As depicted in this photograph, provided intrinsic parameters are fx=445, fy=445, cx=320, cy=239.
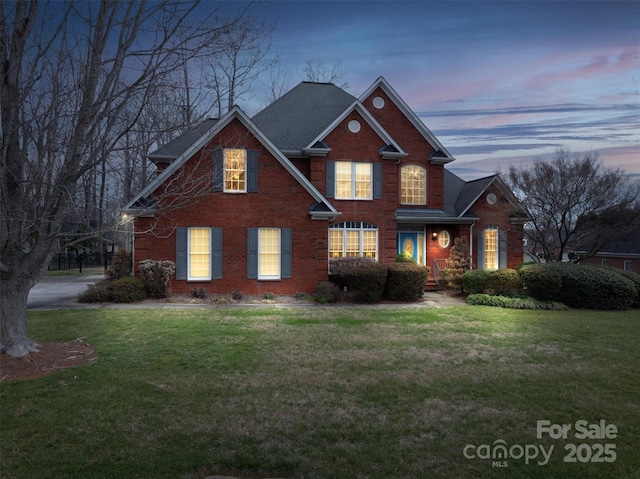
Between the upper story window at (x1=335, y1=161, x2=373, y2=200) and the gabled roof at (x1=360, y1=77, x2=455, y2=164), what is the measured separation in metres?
3.68

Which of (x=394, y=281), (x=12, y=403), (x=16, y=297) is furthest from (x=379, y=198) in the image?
(x=12, y=403)

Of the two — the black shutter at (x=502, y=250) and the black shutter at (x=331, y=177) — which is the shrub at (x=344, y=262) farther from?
the black shutter at (x=502, y=250)

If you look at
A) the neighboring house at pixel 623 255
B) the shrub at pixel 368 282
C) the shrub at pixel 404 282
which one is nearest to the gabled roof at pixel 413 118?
the shrub at pixel 404 282

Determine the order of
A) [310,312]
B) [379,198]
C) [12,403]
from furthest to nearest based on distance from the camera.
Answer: [379,198] → [310,312] → [12,403]

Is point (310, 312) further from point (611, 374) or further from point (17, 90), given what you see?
point (17, 90)

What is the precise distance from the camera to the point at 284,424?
17.9ft

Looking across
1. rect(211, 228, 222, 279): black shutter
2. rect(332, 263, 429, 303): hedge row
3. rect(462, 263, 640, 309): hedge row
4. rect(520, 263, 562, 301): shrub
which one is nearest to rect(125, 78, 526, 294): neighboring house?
rect(211, 228, 222, 279): black shutter

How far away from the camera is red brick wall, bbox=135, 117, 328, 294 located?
1647cm

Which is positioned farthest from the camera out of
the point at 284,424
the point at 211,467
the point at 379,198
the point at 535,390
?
the point at 379,198

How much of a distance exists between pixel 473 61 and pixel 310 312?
32.2 ft

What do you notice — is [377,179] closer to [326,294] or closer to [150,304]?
[326,294]

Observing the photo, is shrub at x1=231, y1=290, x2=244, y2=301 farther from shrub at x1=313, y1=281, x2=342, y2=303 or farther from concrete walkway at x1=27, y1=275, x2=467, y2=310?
shrub at x1=313, y1=281, x2=342, y2=303

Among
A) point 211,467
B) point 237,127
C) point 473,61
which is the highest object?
point 473,61

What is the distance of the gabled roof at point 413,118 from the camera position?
21.4 metres
